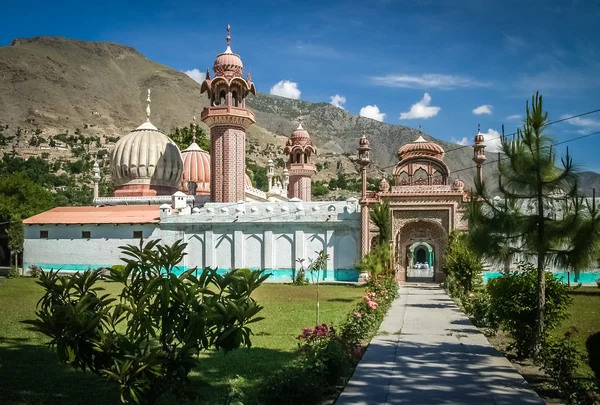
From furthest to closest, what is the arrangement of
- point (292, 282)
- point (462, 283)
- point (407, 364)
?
point (292, 282), point (462, 283), point (407, 364)

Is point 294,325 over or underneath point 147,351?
underneath

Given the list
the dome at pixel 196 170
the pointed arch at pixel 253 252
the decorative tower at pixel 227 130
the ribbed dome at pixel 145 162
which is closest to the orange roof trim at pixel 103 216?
the decorative tower at pixel 227 130

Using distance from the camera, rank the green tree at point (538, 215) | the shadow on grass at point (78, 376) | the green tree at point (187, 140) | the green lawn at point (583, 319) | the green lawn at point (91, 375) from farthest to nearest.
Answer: the green tree at point (187, 140) → the green lawn at point (583, 319) → the green tree at point (538, 215) → the green lawn at point (91, 375) → the shadow on grass at point (78, 376)

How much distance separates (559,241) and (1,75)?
148m

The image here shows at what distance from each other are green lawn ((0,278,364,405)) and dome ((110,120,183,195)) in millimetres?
21908

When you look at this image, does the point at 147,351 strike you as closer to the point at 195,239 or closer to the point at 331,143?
the point at 195,239

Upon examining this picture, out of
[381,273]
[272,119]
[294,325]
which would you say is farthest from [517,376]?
[272,119]

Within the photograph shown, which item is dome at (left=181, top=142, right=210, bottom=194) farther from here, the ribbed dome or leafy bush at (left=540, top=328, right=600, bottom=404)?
leafy bush at (left=540, top=328, right=600, bottom=404)

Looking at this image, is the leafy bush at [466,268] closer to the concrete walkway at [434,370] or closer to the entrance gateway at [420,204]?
the concrete walkway at [434,370]

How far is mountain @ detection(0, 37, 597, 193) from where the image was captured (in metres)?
124

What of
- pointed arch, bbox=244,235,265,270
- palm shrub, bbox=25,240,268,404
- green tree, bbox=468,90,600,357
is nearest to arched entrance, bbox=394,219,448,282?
pointed arch, bbox=244,235,265,270

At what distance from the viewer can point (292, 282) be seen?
31578 mm

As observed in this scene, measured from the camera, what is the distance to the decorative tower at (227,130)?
35094mm

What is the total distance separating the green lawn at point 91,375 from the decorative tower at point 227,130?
53.6 ft
